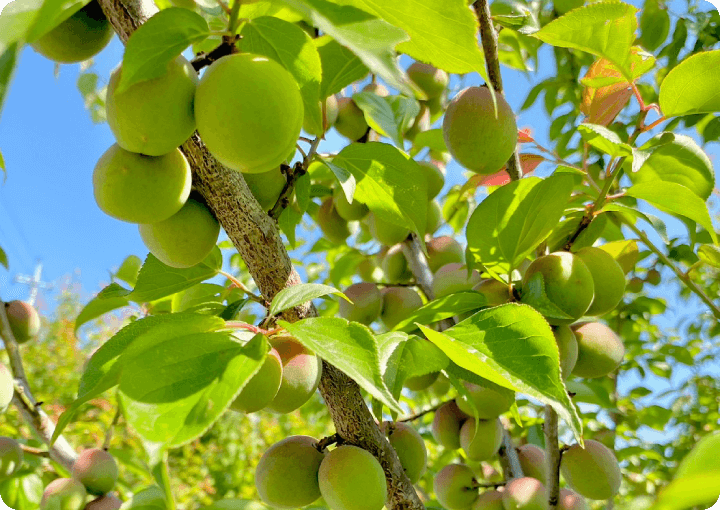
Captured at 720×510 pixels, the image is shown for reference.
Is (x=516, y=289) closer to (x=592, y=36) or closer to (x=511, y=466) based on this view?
(x=592, y=36)

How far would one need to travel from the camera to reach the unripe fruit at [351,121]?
1177 millimetres

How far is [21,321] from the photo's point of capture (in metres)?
1.50

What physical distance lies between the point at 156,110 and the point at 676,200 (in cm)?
62

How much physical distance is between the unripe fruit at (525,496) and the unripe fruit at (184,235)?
0.65 m

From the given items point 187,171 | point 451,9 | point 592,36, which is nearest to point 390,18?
point 451,9

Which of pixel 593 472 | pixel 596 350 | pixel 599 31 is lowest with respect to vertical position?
pixel 593 472

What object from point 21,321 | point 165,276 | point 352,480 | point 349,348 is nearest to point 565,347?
point 352,480

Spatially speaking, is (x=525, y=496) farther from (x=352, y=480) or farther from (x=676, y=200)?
(x=676, y=200)

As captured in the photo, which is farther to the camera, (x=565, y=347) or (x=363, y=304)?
(x=363, y=304)

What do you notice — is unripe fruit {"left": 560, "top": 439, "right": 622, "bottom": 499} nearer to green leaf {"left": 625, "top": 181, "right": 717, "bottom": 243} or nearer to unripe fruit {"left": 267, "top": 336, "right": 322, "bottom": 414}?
green leaf {"left": 625, "top": 181, "right": 717, "bottom": 243}

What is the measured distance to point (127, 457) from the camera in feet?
4.77

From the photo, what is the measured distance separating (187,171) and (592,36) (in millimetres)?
525

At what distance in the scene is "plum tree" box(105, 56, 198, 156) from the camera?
484 millimetres

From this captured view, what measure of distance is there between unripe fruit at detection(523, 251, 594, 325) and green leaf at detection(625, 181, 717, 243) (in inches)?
4.8
